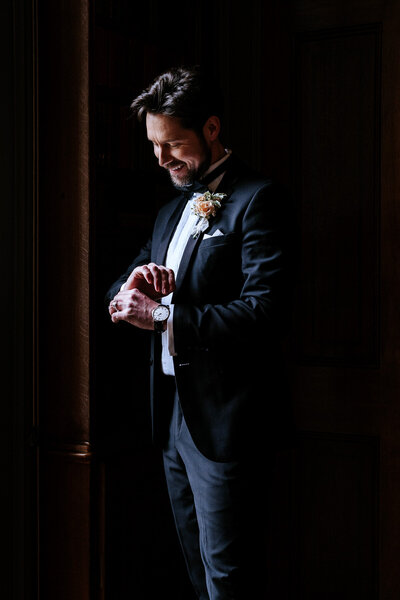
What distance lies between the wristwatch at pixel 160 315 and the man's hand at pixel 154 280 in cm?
4

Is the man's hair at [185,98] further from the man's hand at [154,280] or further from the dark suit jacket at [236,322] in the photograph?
the man's hand at [154,280]

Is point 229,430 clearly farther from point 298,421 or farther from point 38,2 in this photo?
point 38,2

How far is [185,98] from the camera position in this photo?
195 centimetres

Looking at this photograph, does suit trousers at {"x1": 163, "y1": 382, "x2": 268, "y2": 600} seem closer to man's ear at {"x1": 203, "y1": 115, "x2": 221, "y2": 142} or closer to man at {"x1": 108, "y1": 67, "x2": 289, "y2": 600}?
man at {"x1": 108, "y1": 67, "x2": 289, "y2": 600}

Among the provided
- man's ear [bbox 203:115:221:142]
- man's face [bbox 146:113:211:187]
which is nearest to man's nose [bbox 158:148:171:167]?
man's face [bbox 146:113:211:187]

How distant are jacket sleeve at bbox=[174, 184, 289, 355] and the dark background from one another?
46 centimetres

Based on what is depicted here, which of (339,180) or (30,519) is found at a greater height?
(339,180)

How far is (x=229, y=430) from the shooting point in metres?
1.90

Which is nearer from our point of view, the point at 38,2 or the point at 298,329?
the point at 38,2

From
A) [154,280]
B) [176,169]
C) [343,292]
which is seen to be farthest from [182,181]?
[343,292]

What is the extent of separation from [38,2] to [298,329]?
4.46ft

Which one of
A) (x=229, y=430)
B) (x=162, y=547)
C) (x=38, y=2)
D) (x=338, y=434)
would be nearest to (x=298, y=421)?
(x=338, y=434)

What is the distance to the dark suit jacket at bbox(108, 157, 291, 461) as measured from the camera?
73.0 inches

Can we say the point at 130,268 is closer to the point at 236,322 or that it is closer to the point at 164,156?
the point at 164,156
